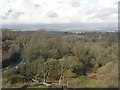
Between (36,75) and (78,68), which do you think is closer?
(36,75)

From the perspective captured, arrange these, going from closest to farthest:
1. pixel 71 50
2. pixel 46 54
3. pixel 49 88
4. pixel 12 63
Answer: pixel 49 88, pixel 12 63, pixel 46 54, pixel 71 50

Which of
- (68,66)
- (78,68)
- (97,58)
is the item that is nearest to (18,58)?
(68,66)

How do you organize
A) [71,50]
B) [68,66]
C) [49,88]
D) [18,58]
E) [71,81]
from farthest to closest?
[71,50] < [18,58] < [68,66] < [71,81] < [49,88]

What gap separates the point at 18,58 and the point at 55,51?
18.6ft

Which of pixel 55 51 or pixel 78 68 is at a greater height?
pixel 55 51

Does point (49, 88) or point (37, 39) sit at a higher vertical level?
point (37, 39)

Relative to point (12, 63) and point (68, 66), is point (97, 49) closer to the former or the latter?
point (68, 66)

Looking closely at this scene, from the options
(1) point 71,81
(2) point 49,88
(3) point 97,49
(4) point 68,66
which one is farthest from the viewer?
(3) point 97,49

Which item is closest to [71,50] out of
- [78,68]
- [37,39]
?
[78,68]

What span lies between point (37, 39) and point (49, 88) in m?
9.51

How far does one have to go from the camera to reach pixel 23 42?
19531 millimetres

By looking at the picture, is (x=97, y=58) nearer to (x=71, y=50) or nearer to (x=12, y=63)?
(x=71, y=50)

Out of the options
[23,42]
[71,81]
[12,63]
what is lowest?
[71,81]

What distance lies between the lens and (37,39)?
695 inches
